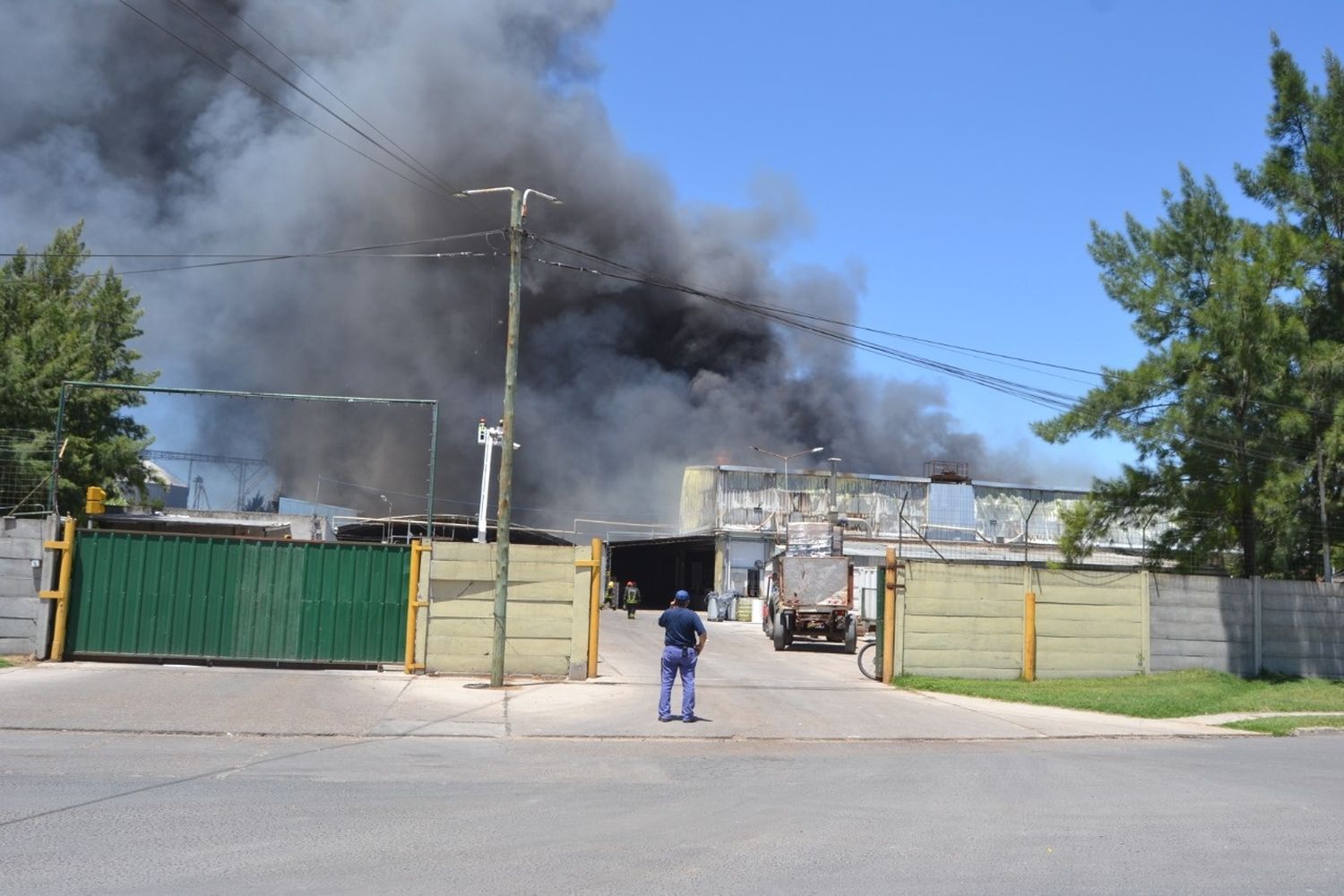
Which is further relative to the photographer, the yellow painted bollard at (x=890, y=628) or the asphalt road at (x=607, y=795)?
the yellow painted bollard at (x=890, y=628)

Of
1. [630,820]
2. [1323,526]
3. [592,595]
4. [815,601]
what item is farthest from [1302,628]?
[630,820]

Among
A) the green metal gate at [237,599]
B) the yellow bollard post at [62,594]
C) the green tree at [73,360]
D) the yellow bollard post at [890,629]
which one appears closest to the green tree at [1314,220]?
the yellow bollard post at [890,629]

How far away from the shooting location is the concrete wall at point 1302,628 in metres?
19.5

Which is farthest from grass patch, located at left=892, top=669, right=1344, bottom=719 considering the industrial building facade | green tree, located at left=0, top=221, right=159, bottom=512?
the industrial building facade

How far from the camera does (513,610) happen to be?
1558 centimetres

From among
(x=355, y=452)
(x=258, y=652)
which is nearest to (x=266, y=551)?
(x=258, y=652)

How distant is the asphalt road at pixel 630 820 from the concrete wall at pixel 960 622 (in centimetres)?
697

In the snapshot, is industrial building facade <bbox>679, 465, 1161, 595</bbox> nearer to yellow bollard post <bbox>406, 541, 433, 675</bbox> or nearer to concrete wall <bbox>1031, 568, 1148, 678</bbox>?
concrete wall <bbox>1031, 568, 1148, 678</bbox>

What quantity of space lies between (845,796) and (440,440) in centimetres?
4112

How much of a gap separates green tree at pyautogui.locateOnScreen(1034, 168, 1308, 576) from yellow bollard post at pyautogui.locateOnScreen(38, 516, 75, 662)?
16.3 meters

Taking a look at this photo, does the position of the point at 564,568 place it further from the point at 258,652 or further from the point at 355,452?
the point at 355,452

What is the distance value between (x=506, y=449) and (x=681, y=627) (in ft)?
12.7

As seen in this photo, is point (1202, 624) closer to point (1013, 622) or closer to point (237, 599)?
point (1013, 622)

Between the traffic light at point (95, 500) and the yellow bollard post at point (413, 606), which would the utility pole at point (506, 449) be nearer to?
the yellow bollard post at point (413, 606)
